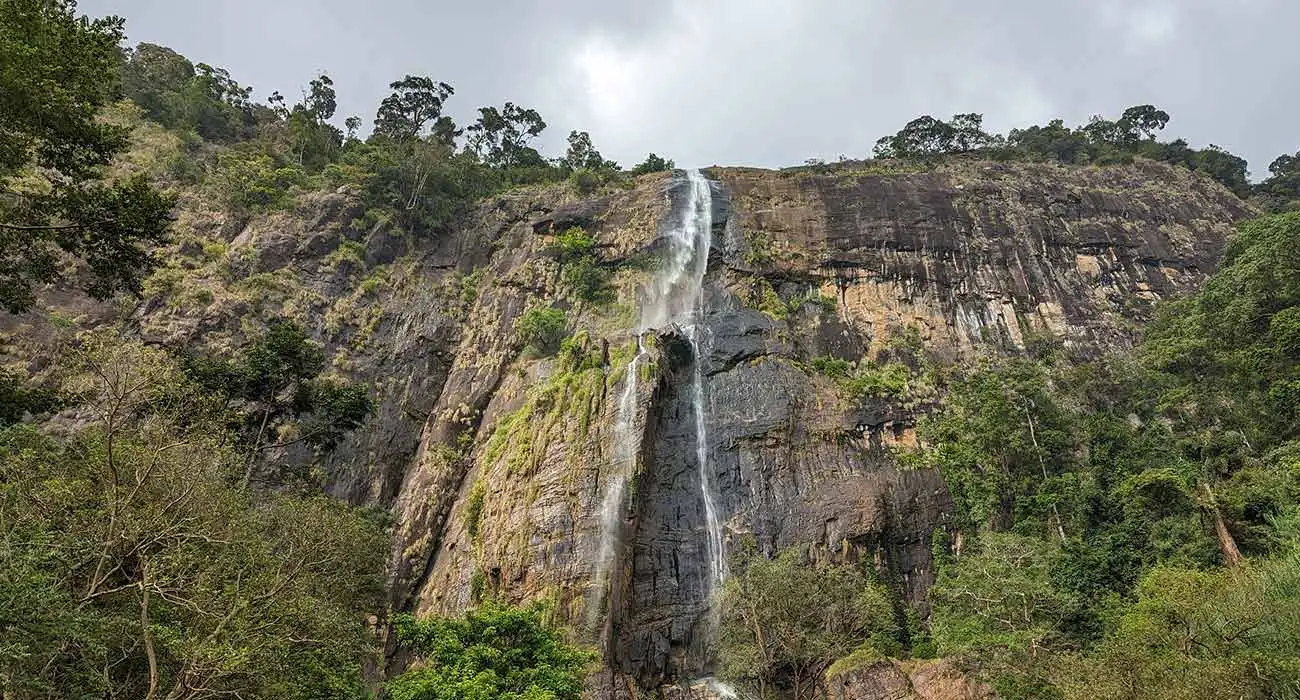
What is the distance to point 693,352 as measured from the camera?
32344 millimetres

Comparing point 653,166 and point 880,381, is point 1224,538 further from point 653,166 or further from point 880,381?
point 653,166

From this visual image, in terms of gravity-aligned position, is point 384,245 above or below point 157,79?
below

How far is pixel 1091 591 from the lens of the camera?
2177 cm

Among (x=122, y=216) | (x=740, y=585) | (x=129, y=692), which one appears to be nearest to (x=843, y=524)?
(x=740, y=585)

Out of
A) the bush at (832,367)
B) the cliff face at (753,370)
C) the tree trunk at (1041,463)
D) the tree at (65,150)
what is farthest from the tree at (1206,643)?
the tree at (65,150)

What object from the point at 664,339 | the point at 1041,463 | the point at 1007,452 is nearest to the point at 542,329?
the point at 664,339

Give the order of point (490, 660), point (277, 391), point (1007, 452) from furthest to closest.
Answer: point (1007, 452)
point (277, 391)
point (490, 660)

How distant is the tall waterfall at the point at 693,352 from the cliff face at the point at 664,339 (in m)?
0.15

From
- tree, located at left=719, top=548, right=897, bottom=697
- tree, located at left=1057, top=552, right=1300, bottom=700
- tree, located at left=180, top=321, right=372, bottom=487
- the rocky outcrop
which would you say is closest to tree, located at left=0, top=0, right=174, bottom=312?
tree, located at left=180, top=321, right=372, bottom=487

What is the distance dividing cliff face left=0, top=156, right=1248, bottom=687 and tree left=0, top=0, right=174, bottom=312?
48.2ft

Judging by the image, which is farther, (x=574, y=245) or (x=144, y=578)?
(x=574, y=245)

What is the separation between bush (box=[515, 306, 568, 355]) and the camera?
33.7 m

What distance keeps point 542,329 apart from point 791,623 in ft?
59.4

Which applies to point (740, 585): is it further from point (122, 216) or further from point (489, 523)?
point (122, 216)
